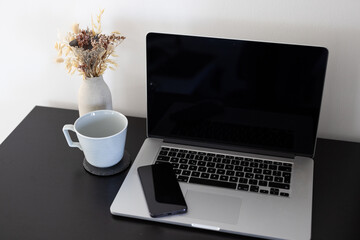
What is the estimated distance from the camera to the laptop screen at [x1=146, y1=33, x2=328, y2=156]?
3.27 ft

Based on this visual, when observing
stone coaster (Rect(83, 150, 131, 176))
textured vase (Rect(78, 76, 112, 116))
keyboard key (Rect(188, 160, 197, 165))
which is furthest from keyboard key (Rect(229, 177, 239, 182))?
textured vase (Rect(78, 76, 112, 116))

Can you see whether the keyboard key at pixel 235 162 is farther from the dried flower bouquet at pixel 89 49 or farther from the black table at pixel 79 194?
the dried flower bouquet at pixel 89 49

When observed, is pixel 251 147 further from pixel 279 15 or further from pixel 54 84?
pixel 54 84

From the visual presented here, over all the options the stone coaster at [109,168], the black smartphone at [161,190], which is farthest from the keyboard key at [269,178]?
the stone coaster at [109,168]

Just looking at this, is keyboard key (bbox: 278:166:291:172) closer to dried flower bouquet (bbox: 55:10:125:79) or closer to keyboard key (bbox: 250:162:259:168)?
keyboard key (bbox: 250:162:259:168)

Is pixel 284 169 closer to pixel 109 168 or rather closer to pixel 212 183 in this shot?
pixel 212 183

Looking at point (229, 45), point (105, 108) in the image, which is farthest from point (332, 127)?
point (105, 108)

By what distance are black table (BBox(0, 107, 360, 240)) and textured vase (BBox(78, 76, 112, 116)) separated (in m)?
0.12

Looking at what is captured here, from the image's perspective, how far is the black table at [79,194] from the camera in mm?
903

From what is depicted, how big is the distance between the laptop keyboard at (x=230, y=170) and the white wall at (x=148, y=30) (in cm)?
24

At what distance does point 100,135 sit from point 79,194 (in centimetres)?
18

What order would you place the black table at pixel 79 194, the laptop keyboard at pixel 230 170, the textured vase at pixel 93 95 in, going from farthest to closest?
the textured vase at pixel 93 95
the laptop keyboard at pixel 230 170
the black table at pixel 79 194

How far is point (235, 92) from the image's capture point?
105 centimetres

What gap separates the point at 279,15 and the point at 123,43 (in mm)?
418
